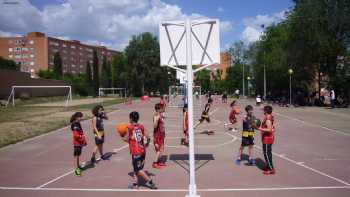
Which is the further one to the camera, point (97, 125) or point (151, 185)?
point (97, 125)

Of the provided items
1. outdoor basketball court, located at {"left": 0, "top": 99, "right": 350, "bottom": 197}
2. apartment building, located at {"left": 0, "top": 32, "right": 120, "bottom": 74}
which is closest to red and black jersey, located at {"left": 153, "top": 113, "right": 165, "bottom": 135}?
outdoor basketball court, located at {"left": 0, "top": 99, "right": 350, "bottom": 197}

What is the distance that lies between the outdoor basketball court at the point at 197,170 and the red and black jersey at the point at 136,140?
0.74 m

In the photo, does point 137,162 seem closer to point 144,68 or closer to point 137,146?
point 137,146

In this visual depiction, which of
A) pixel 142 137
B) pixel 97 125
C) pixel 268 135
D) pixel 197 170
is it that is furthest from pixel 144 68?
pixel 142 137

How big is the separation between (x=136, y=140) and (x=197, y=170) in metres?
2.38

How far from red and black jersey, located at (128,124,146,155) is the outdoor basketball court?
0.74m

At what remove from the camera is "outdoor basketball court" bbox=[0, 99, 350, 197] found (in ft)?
26.6

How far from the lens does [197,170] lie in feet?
32.9

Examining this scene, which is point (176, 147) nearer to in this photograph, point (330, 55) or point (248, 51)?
point (330, 55)

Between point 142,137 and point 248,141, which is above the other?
point 142,137

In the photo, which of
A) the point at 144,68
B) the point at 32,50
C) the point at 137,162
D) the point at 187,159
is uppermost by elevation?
the point at 32,50

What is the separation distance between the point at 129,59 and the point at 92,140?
Result: 78.0 metres

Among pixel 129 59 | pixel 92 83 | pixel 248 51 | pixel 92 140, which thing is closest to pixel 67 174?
pixel 92 140

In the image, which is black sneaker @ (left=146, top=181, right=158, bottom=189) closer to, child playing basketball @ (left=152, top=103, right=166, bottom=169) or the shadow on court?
the shadow on court
